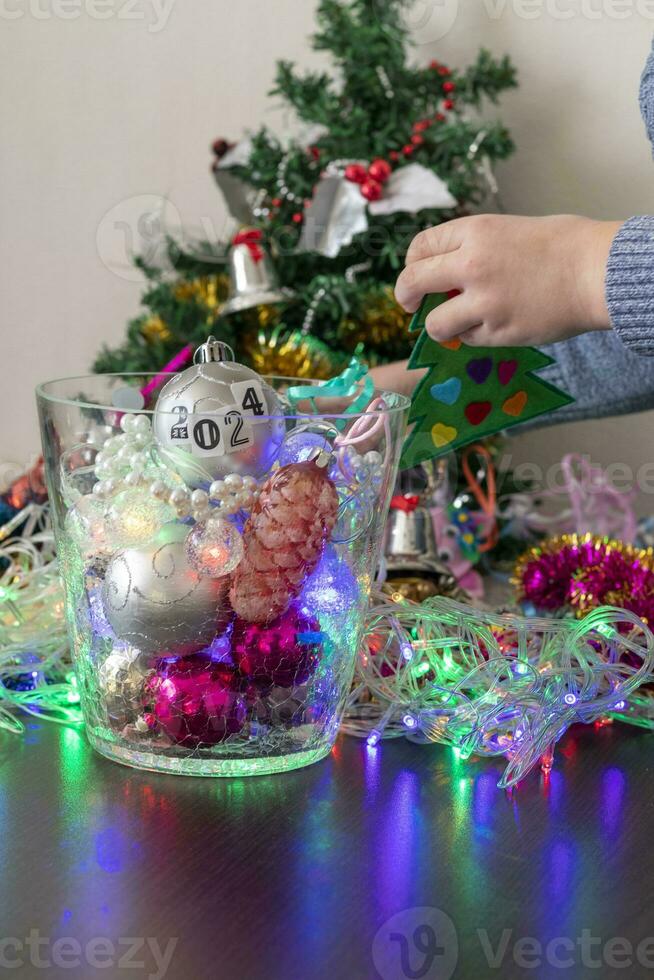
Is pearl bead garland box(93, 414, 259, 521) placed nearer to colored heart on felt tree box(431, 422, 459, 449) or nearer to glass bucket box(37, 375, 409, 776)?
glass bucket box(37, 375, 409, 776)

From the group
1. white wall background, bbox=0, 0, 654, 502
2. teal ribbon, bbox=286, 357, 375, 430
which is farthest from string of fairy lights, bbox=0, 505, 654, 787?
white wall background, bbox=0, 0, 654, 502

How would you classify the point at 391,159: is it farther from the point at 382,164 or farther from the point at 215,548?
the point at 215,548

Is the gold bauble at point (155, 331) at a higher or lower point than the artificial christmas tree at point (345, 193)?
lower

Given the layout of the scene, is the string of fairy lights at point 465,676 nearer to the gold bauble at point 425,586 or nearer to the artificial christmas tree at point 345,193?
the gold bauble at point 425,586

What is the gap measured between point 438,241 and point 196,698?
32 cm

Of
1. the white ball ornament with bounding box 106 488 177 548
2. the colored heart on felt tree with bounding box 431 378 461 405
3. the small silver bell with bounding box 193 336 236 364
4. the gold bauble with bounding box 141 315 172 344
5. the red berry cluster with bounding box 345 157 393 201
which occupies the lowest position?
the white ball ornament with bounding box 106 488 177 548

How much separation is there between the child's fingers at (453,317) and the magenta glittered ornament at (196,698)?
247 millimetres

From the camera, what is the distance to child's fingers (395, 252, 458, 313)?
642 millimetres

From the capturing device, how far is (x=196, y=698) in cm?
53

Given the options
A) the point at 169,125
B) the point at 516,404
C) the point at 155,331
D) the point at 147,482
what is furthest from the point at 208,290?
the point at 147,482

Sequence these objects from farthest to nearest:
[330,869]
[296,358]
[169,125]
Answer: [169,125] < [296,358] < [330,869]

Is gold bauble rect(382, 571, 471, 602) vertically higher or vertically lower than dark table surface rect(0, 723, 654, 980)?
higher

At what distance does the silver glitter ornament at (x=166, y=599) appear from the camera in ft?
1.69

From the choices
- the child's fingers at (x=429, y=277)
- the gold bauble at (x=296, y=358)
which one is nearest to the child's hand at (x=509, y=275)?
the child's fingers at (x=429, y=277)
